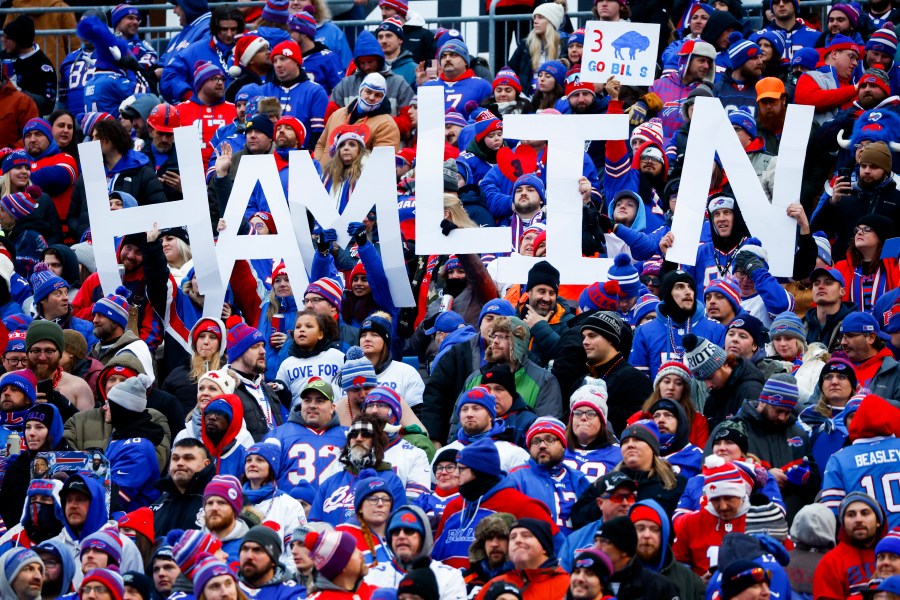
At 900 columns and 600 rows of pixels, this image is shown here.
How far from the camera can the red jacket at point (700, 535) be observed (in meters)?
11.9

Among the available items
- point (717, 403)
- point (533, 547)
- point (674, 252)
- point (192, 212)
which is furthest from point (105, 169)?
point (533, 547)

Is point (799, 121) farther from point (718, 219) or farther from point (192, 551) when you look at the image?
point (192, 551)

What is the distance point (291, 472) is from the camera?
13.4 metres

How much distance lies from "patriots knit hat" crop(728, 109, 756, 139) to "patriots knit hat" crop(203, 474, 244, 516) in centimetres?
602

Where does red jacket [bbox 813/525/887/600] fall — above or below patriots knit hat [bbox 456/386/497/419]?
below

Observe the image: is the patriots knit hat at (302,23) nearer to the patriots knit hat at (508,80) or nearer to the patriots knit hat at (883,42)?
the patriots knit hat at (508,80)

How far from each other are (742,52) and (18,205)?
583cm

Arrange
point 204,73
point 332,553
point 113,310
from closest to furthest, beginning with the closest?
point 332,553 → point 113,310 → point 204,73

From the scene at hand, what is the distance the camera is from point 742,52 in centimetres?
1814

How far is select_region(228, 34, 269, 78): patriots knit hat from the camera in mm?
19578

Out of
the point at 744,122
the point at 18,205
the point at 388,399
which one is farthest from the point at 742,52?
the point at 388,399

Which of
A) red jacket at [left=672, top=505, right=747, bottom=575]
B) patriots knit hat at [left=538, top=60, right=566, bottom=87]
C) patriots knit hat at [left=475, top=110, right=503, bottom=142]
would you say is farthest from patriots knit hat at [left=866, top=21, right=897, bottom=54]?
red jacket at [left=672, top=505, right=747, bottom=575]

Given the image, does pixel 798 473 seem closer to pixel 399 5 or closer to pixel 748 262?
pixel 748 262

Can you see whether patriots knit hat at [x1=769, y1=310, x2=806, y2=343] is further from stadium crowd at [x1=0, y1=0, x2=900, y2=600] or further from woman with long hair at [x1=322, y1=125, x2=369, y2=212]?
woman with long hair at [x1=322, y1=125, x2=369, y2=212]
